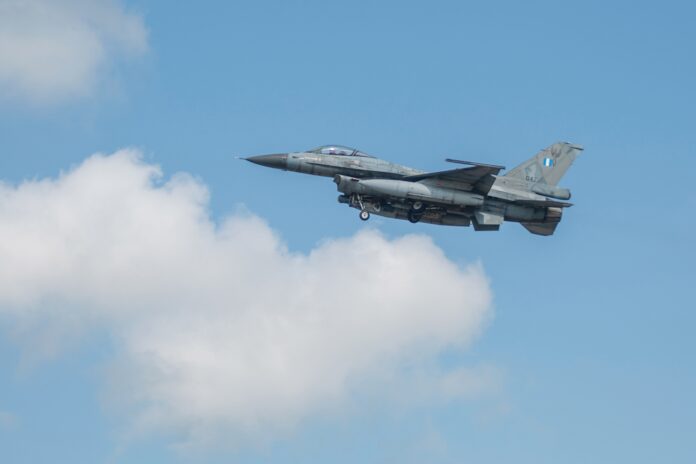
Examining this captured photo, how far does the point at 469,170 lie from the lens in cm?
5972

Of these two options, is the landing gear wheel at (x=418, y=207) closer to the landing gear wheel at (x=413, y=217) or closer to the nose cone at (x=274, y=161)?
the landing gear wheel at (x=413, y=217)

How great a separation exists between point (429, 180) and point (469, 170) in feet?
6.75

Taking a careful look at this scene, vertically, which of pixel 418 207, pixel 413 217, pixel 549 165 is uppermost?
pixel 549 165

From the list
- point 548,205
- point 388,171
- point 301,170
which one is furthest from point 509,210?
point 301,170

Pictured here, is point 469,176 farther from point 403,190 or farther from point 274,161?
point 274,161

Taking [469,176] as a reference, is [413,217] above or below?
below

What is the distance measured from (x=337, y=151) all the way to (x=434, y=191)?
532 cm

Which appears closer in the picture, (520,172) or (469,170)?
(469,170)

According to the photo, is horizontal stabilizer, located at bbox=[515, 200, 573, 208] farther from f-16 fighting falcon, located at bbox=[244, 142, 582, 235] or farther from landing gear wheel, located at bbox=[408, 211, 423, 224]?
landing gear wheel, located at bbox=[408, 211, 423, 224]

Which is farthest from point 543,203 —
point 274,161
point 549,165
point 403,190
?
point 274,161

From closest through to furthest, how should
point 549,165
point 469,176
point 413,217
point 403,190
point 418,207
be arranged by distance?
point 403,190
point 469,176
point 418,207
point 413,217
point 549,165

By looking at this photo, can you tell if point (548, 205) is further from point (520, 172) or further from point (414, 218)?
point (414, 218)

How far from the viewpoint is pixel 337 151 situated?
6156 centimetres

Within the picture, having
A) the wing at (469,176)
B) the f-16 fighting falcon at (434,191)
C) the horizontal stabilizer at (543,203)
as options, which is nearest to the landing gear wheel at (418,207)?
the f-16 fighting falcon at (434,191)
